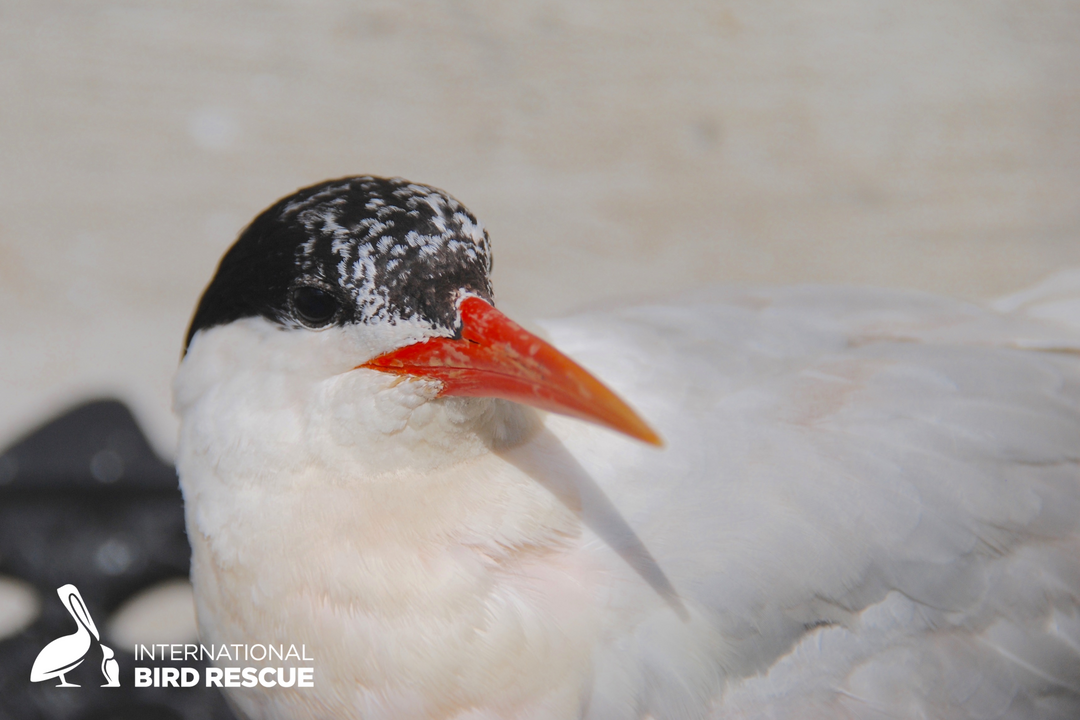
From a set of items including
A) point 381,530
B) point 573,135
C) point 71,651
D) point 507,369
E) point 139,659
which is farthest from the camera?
point 573,135

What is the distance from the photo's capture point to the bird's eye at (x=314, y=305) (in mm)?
1040

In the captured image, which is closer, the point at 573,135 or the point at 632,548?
the point at 632,548

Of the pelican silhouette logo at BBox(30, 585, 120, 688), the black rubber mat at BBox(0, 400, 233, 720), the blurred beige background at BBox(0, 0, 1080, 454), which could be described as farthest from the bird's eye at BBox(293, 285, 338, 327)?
the blurred beige background at BBox(0, 0, 1080, 454)

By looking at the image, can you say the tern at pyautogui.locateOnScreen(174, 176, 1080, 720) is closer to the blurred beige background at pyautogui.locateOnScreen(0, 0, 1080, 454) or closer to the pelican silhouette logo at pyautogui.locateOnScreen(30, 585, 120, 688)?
the pelican silhouette logo at pyautogui.locateOnScreen(30, 585, 120, 688)

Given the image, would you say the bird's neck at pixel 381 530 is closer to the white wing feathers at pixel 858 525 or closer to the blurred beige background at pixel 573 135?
the white wing feathers at pixel 858 525

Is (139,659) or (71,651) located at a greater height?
(71,651)

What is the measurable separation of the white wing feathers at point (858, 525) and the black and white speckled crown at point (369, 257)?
0.31 metres

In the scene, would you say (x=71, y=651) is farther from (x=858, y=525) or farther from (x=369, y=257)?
(x=858, y=525)

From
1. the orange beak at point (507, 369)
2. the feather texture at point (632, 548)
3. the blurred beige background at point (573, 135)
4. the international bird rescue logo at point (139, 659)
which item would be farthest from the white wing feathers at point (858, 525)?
the blurred beige background at point (573, 135)

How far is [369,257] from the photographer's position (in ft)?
3.35

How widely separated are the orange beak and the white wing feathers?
246mm

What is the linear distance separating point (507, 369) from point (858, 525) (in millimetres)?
503

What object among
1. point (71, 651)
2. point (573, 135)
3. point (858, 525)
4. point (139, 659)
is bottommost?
point (139, 659)

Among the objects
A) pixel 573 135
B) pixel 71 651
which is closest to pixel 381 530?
pixel 71 651
